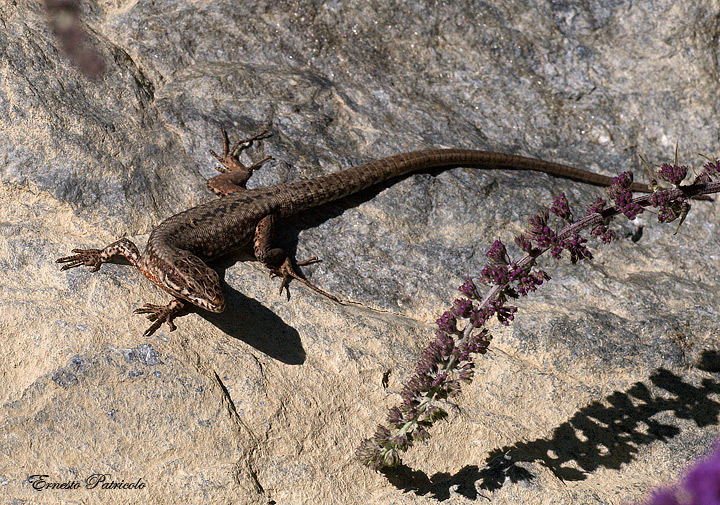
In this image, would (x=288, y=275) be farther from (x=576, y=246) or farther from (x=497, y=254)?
(x=576, y=246)

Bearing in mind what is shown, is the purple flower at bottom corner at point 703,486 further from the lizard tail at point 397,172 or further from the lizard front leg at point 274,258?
the lizard tail at point 397,172

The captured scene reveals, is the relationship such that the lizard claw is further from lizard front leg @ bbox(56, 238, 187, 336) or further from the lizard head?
the lizard head

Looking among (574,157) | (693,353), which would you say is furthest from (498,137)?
(693,353)

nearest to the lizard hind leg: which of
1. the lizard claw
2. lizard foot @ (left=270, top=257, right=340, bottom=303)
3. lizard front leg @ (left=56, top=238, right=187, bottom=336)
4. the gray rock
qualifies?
the gray rock

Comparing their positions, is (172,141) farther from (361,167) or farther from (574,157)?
(574,157)

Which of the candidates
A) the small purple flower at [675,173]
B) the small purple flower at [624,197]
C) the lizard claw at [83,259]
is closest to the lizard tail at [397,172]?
the lizard claw at [83,259]

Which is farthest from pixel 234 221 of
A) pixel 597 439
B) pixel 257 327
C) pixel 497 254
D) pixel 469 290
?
pixel 597 439

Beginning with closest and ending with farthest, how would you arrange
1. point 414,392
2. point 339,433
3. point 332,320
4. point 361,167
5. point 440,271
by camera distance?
point 414,392
point 339,433
point 332,320
point 440,271
point 361,167
